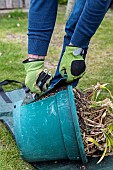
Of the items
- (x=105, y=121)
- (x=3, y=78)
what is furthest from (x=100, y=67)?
(x=105, y=121)

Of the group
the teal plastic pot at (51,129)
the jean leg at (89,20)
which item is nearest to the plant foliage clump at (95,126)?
the teal plastic pot at (51,129)

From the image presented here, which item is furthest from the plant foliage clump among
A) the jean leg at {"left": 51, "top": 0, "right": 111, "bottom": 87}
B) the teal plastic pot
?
the jean leg at {"left": 51, "top": 0, "right": 111, "bottom": 87}

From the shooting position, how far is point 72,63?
194 cm

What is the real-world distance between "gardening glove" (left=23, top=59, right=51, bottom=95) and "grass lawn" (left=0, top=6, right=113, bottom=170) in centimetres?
39

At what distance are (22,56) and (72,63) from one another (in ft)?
5.41

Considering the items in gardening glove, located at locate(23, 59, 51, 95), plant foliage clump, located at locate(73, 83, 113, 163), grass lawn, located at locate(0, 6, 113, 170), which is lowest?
grass lawn, located at locate(0, 6, 113, 170)

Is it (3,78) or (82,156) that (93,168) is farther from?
(3,78)

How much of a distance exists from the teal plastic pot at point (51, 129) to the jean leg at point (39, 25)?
11.5 inches

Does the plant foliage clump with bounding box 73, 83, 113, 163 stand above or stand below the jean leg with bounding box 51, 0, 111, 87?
below

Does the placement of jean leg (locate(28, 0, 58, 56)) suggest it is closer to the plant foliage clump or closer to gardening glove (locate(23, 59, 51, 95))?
gardening glove (locate(23, 59, 51, 95))

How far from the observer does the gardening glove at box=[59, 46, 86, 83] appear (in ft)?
6.37

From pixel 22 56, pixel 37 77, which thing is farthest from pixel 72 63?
pixel 22 56

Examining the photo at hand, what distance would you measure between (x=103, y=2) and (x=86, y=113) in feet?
1.70

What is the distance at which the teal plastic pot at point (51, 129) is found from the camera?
1.83m
